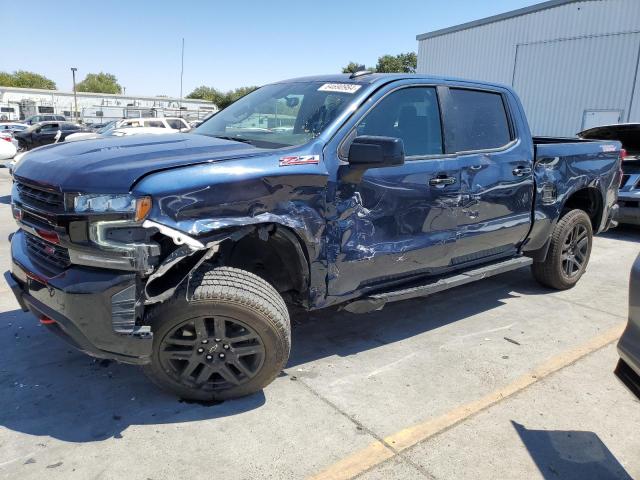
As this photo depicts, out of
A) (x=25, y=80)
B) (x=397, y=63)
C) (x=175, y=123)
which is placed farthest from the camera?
(x=25, y=80)

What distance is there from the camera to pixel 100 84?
109m

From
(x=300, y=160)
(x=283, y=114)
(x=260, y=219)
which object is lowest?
(x=260, y=219)

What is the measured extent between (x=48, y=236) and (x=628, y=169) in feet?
29.2

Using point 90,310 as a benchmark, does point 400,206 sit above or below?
above

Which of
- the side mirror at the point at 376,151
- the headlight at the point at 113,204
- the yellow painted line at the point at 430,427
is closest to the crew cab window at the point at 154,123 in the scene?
the side mirror at the point at 376,151

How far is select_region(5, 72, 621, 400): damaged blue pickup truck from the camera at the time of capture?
2.56m

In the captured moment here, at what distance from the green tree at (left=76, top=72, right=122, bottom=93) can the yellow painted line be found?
11452 centimetres

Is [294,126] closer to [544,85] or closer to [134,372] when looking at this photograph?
[134,372]

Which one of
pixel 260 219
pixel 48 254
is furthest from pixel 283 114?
pixel 48 254

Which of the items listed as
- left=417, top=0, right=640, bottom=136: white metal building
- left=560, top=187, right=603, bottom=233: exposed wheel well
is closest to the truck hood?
left=560, top=187, right=603, bottom=233: exposed wheel well

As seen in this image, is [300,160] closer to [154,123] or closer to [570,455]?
[570,455]

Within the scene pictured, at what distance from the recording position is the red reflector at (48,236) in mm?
2660

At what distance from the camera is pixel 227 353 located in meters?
2.95

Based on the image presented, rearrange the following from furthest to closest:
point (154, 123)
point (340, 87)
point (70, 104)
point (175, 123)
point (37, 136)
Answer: point (70, 104)
point (37, 136)
point (175, 123)
point (154, 123)
point (340, 87)
